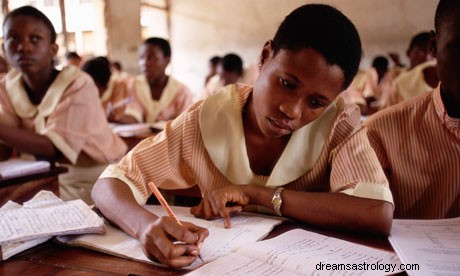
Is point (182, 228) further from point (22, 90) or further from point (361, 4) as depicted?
point (361, 4)

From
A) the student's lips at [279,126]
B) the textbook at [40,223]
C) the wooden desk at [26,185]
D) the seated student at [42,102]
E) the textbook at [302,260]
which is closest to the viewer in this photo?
the textbook at [302,260]

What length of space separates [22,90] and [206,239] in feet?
5.36

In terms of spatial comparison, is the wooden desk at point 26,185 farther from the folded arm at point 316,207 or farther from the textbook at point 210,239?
the folded arm at point 316,207

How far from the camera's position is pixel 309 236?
2.97 ft

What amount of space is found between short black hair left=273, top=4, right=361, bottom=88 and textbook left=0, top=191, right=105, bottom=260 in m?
0.62

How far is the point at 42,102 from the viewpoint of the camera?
6.89ft

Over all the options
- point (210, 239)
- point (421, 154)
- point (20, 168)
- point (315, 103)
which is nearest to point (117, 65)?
point (20, 168)

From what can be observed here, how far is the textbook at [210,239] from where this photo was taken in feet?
2.66

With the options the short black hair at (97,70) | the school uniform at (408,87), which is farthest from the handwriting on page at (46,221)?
the short black hair at (97,70)

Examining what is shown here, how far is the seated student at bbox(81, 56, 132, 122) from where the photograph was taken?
4.03 meters

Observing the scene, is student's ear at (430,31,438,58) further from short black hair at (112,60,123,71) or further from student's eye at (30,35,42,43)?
short black hair at (112,60,123,71)

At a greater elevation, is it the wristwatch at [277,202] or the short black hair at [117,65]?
the short black hair at [117,65]

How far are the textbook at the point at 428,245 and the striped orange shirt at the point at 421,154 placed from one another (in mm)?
297

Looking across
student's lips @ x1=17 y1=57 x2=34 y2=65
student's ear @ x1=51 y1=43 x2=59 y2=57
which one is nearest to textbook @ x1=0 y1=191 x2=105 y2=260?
student's lips @ x1=17 y1=57 x2=34 y2=65
